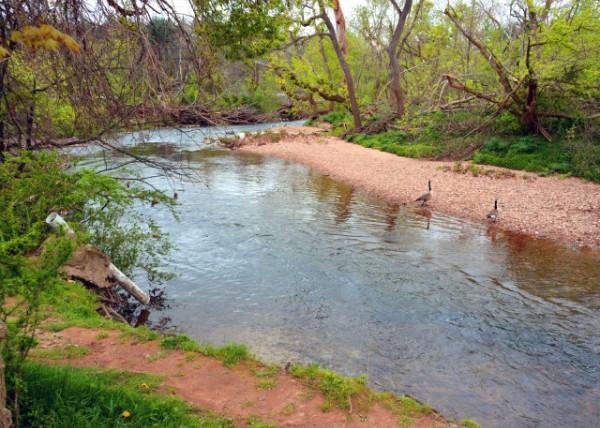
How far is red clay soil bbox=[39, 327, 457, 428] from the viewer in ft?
15.9

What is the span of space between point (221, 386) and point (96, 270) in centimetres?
397

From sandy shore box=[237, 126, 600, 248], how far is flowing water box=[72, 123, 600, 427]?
0.98 metres

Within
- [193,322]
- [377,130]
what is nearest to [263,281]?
[193,322]

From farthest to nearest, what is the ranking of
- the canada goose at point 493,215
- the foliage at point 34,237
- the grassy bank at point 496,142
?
the grassy bank at point 496,142 < the canada goose at point 493,215 < the foliage at point 34,237

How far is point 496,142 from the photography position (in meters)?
20.5

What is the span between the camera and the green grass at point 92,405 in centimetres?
375

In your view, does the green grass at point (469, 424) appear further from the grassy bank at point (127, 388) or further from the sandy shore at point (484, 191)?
the sandy shore at point (484, 191)

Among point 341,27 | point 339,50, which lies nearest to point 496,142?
point 339,50

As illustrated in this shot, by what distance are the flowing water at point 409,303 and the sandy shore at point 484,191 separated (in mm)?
975

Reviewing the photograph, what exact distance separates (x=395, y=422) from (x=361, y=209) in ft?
36.7

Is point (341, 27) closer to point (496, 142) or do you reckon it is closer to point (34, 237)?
point (496, 142)

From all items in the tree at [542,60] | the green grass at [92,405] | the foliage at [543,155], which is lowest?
the green grass at [92,405]

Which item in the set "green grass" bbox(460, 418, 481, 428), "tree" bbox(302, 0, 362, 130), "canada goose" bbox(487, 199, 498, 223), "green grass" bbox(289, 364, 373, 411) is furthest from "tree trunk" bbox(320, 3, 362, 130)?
"green grass" bbox(460, 418, 481, 428)

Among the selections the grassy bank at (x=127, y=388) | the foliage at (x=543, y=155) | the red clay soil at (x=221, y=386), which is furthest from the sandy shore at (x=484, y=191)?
the red clay soil at (x=221, y=386)
